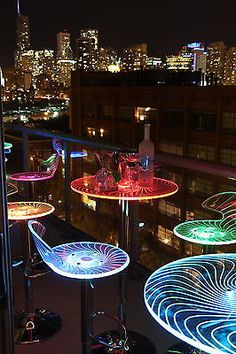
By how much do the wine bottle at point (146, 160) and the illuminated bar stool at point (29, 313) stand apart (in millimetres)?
613

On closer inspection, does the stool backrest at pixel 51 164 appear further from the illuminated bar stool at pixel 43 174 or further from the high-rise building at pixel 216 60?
the high-rise building at pixel 216 60

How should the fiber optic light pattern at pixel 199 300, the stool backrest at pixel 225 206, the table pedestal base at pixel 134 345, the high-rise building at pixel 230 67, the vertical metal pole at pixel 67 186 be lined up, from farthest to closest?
the high-rise building at pixel 230 67, the vertical metal pole at pixel 67 186, the table pedestal base at pixel 134 345, the stool backrest at pixel 225 206, the fiber optic light pattern at pixel 199 300

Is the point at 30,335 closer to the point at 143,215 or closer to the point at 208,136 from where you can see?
the point at 143,215

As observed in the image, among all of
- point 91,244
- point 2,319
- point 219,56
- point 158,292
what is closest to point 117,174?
point 91,244

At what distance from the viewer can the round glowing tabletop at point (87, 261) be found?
1.78m

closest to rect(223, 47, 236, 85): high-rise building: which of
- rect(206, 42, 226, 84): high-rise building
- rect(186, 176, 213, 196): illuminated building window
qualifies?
rect(206, 42, 226, 84): high-rise building

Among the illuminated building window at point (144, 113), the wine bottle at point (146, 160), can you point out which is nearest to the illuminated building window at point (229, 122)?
the illuminated building window at point (144, 113)

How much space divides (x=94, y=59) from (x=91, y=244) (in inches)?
862

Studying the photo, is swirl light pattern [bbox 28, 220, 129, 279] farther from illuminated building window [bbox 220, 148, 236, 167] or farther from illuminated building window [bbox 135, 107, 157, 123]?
illuminated building window [bbox 135, 107, 157, 123]

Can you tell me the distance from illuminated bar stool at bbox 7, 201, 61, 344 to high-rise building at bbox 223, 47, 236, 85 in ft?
72.5

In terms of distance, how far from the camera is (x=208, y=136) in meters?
23.7

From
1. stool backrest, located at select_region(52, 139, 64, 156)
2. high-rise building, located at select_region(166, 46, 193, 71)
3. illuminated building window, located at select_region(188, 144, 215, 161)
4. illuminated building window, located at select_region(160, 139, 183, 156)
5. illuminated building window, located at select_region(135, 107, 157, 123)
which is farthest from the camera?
illuminated building window, located at select_region(135, 107, 157, 123)

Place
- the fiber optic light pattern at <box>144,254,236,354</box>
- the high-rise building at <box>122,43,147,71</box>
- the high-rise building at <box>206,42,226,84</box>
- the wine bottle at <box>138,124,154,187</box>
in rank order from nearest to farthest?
the fiber optic light pattern at <box>144,254,236,354</box> < the wine bottle at <box>138,124,154,187</box> < the high-rise building at <box>122,43,147,71</box> < the high-rise building at <box>206,42,226,84</box>

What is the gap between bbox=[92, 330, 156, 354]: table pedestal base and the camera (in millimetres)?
2330
